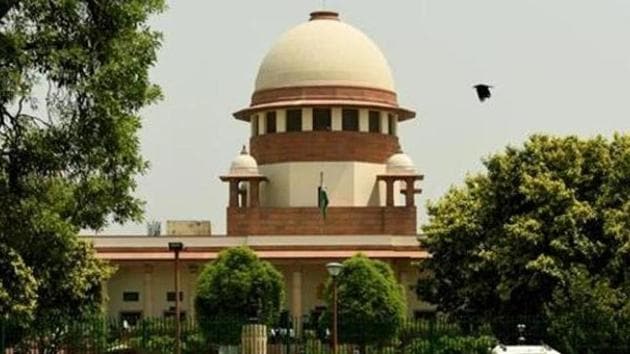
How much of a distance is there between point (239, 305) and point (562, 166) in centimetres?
1221

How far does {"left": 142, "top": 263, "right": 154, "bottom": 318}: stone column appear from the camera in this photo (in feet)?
166

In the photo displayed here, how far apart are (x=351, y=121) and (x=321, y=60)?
2261 millimetres

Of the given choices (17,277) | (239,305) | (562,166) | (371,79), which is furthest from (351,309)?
(17,277)

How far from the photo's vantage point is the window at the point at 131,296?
51.0 m

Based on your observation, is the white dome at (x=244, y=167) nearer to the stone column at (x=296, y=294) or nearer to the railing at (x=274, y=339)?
the stone column at (x=296, y=294)

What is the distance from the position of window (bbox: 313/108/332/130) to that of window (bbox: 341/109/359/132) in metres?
0.49

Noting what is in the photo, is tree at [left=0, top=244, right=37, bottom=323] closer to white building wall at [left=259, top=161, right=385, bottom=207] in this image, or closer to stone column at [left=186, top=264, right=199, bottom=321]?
stone column at [left=186, top=264, right=199, bottom=321]

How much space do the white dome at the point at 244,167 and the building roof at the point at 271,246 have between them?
2.52 metres

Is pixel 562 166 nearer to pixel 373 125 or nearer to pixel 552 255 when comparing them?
pixel 552 255

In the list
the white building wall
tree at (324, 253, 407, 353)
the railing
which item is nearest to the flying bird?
the railing


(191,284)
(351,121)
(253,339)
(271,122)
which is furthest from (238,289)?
(253,339)

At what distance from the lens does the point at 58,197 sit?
19.8m

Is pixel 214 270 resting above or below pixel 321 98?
below

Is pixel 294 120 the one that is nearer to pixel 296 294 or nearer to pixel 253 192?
pixel 253 192
